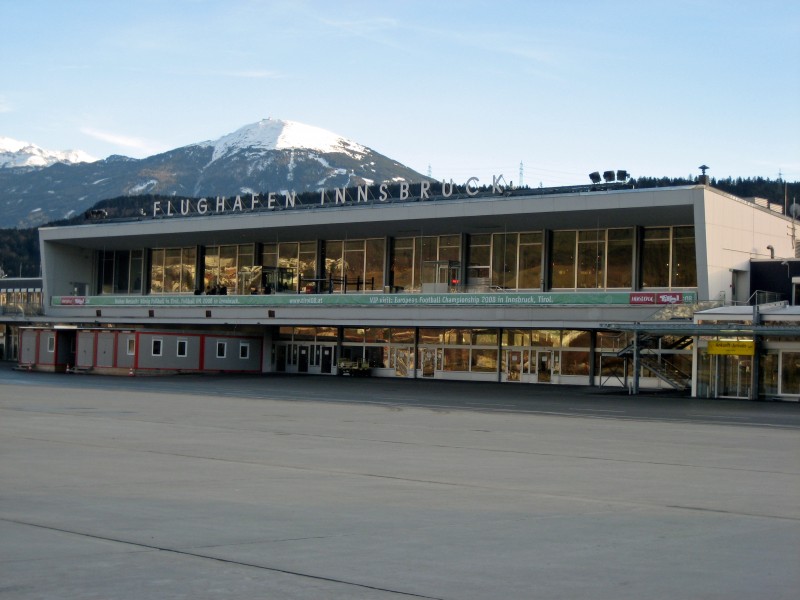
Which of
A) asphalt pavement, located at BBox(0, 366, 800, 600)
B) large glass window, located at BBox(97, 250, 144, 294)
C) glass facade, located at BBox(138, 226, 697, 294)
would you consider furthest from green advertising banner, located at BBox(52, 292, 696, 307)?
asphalt pavement, located at BBox(0, 366, 800, 600)

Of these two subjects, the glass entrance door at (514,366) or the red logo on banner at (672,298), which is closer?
the red logo on banner at (672,298)

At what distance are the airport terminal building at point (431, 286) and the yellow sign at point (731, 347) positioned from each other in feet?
0.41

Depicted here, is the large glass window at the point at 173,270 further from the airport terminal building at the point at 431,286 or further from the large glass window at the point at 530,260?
the large glass window at the point at 530,260

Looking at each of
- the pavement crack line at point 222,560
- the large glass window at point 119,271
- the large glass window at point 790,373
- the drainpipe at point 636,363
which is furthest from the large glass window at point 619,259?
the pavement crack line at point 222,560

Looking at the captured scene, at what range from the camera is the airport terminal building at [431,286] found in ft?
179

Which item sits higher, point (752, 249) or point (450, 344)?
point (752, 249)

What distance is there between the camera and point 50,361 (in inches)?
2670

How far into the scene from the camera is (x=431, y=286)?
6544 centimetres

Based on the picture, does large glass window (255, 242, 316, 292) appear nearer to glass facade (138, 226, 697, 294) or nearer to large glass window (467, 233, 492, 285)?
glass facade (138, 226, 697, 294)

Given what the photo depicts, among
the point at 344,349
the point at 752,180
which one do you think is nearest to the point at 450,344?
the point at 344,349

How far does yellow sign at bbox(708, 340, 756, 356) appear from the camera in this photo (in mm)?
45688

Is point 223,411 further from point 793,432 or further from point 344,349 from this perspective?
point 344,349

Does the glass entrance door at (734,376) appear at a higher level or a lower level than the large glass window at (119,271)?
lower

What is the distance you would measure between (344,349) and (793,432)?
46.6 meters
